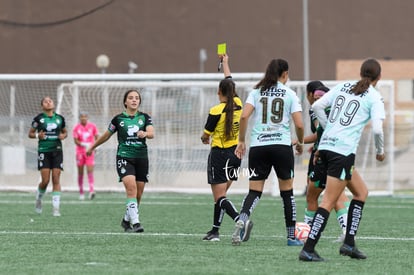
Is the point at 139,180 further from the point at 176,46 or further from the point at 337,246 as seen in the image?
the point at 176,46

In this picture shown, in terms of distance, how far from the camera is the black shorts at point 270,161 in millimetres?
11328

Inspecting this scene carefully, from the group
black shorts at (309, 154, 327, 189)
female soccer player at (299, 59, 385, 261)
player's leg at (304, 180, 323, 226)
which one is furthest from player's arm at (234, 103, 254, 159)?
female soccer player at (299, 59, 385, 261)

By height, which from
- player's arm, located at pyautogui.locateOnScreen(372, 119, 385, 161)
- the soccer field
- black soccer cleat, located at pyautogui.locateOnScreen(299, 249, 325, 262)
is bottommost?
the soccer field

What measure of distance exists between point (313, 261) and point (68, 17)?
2904cm

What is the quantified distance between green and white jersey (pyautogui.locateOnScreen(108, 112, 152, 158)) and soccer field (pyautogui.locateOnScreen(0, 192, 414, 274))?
108 centimetres

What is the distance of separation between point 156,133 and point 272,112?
579 inches

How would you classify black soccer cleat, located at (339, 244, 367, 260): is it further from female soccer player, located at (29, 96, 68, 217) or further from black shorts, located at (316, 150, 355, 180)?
female soccer player, located at (29, 96, 68, 217)

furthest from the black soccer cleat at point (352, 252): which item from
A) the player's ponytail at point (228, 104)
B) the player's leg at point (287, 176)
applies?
the player's ponytail at point (228, 104)

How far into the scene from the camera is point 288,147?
1141 centimetres

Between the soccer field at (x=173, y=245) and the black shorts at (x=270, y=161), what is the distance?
0.83 meters

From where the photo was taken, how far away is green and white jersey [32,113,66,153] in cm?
1719

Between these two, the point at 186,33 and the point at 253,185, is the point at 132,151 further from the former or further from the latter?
the point at 186,33

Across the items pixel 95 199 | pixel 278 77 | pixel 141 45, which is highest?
pixel 141 45

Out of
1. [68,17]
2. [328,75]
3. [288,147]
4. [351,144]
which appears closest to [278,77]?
[288,147]
